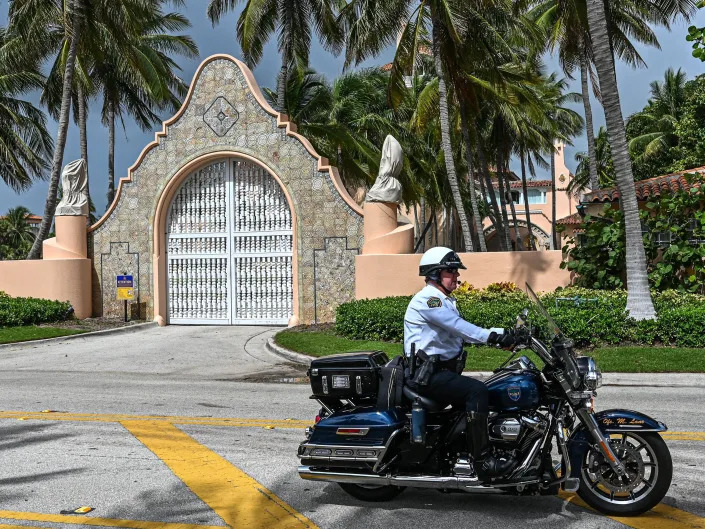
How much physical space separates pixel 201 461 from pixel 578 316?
9717 mm

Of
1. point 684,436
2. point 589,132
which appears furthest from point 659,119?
point 684,436

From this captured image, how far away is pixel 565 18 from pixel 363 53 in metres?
5.86

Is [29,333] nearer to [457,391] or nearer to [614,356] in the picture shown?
[614,356]

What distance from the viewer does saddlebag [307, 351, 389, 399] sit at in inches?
204

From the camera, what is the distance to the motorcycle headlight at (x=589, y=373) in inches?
185

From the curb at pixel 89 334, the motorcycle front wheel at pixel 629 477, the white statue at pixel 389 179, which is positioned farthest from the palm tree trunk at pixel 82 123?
the motorcycle front wheel at pixel 629 477

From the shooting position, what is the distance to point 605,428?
482cm

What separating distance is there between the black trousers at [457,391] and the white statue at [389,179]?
→ 14.4m

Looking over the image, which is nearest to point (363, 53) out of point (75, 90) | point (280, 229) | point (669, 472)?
point (280, 229)

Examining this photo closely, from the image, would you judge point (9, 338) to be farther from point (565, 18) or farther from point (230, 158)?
point (565, 18)

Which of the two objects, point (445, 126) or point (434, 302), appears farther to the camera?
point (445, 126)

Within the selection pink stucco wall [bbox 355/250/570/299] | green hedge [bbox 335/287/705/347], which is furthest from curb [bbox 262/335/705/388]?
pink stucco wall [bbox 355/250/570/299]

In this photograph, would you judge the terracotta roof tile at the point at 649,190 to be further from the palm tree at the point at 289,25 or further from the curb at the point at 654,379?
the palm tree at the point at 289,25

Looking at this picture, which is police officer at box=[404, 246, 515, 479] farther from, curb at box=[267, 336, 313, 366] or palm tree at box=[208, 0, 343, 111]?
palm tree at box=[208, 0, 343, 111]
